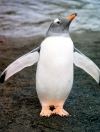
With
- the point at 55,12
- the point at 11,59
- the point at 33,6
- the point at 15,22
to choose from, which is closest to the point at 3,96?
the point at 11,59

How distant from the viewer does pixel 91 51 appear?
19.6 feet

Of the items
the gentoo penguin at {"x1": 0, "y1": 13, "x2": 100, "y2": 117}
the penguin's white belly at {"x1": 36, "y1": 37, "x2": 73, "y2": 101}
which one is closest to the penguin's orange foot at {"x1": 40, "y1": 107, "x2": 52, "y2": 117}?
the gentoo penguin at {"x1": 0, "y1": 13, "x2": 100, "y2": 117}

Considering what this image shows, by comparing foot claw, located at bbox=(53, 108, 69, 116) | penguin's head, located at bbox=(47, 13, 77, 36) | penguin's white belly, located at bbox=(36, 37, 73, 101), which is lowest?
foot claw, located at bbox=(53, 108, 69, 116)

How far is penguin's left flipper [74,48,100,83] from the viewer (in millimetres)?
3877

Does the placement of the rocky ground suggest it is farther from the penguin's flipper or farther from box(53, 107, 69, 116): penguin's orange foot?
the penguin's flipper

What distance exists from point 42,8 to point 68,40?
17.8ft

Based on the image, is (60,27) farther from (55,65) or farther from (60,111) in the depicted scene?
(60,111)

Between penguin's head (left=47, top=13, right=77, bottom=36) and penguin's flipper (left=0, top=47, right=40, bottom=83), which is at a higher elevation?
penguin's head (left=47, top=13, right=77, bottom=36)

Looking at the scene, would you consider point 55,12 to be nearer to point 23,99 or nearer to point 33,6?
point 33,6

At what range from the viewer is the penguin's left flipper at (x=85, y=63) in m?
3.88

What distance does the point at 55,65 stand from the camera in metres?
3.66

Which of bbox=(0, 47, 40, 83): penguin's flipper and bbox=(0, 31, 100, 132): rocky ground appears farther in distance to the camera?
bbox=(0, 47, 40, 83): penguin's flipper

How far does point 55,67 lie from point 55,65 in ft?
0.06

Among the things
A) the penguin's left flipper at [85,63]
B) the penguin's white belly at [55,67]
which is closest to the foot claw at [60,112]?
the penguin's white belly at [55,67]
